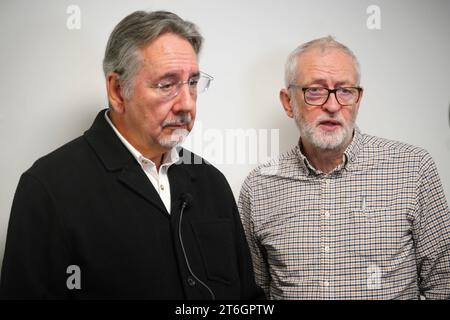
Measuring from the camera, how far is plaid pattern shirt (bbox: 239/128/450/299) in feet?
5.81

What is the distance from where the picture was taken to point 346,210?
182 centimetres

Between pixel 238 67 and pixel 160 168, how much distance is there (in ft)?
2.24

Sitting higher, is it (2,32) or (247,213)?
(2,32)

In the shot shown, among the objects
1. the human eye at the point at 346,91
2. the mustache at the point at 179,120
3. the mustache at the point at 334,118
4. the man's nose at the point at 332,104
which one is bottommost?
the mustache at the point at 334,118

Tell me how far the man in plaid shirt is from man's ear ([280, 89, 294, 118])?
0.03 m

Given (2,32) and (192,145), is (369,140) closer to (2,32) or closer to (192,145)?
(192,145)

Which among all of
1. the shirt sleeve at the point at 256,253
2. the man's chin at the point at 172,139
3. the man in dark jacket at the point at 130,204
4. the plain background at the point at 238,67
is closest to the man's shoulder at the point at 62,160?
the man in dark jacket at the point at 130,204

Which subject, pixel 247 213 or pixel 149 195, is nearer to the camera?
pixel 149 195

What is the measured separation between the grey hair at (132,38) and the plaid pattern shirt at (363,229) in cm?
75

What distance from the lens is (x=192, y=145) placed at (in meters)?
2.05

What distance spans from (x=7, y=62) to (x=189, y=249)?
1051mm

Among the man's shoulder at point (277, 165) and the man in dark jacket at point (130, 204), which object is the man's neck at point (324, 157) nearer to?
the man's shoulder at point (277, 165)

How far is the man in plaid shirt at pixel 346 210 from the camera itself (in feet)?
5.82

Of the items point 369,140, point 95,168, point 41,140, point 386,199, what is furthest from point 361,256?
point 41,140
